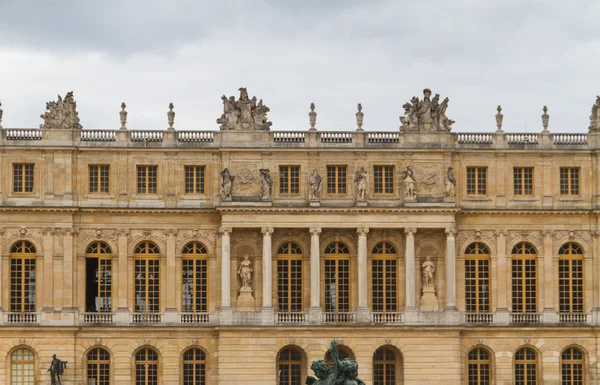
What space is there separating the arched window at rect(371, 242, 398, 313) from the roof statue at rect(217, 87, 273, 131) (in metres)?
8.49

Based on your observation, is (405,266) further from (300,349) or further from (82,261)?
(82,261)

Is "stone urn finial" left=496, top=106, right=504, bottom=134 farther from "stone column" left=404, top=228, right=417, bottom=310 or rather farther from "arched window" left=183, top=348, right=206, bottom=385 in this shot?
"arched window" left=183, top=348, right=206, bottom=385

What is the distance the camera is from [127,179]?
220 ft

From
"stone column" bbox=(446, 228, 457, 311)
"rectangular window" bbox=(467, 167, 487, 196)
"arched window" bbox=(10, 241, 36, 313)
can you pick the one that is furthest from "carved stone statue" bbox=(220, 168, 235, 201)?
"rectangular window" bbox=(467, 167, 487, 196)

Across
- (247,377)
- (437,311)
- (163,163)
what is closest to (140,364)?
(247,377)

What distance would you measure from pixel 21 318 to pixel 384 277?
18.0 meters

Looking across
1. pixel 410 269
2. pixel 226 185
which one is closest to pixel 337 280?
pixel 410 269

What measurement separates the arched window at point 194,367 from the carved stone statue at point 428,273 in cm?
1164

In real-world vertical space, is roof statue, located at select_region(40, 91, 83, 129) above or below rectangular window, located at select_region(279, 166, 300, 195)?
above

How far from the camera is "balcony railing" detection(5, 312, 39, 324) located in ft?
215

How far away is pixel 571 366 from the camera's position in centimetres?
6744

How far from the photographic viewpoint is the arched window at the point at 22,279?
66.0 m

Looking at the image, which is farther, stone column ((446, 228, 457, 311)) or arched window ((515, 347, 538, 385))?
arched window ((515, 347, 538, 385))

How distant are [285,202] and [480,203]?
9.86m
